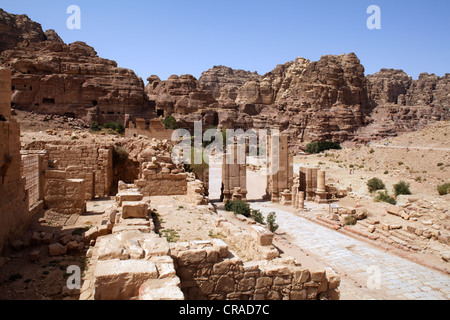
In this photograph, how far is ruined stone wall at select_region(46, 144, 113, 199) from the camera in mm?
13516

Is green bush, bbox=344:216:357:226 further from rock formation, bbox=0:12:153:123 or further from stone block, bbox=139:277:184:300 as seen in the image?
rock formation, bbox=0:12:153:123

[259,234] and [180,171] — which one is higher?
[180,171]

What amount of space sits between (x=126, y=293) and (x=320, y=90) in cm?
7437

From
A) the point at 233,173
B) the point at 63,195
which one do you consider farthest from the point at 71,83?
the point at 63,195

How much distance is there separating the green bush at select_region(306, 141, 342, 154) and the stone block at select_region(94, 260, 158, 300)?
5607 cm

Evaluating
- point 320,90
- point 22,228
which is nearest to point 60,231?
point 22,228

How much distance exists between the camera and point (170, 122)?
1967 inches

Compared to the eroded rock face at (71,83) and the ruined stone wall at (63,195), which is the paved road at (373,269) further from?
the eroded rock face at (71,83)

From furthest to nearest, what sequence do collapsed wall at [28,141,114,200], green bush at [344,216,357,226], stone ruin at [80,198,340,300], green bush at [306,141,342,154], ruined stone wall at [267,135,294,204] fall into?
1. green bush at [306,141,342,154]
2. ruined stone wall at [267,135,294,204]
3. green bush at [344,216,357,226]
4. collapsed wall at [28,141,114,200]
5. stone ruin at [80,198,340,300]

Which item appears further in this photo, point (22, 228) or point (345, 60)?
point (345, 60)

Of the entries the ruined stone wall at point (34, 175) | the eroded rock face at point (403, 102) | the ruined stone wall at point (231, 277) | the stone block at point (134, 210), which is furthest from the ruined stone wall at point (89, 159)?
the eroded rock face at point (403, 102)

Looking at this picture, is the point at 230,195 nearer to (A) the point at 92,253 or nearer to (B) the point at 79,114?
(A) the point at 92,253

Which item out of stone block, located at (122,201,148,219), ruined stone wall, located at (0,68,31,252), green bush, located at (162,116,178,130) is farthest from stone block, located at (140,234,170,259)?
green bush, located at (162,116,178,130)

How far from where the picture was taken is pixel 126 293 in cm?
354
